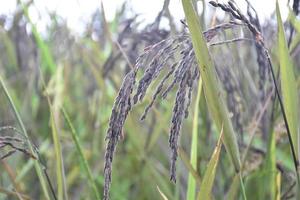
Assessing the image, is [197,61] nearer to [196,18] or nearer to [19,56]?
[196,18]

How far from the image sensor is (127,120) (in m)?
1.24

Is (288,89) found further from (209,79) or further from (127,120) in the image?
(127,120)

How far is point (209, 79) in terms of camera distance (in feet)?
2.03

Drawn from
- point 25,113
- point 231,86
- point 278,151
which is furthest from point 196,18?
point 25,113

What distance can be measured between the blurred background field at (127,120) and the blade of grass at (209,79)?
9cm

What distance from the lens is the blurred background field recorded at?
2.87ft

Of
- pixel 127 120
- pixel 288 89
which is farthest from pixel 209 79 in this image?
pixel 127 120

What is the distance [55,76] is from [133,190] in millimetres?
403

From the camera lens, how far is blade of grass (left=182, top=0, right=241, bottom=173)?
0.60 m

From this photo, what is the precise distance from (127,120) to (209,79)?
2.08ft

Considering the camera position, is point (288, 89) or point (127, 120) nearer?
point (288, 89)

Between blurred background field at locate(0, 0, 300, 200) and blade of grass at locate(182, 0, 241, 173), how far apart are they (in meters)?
0.09

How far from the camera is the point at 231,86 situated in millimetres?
850

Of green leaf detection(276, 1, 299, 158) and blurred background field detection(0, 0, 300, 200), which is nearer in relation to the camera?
green leaf detection(276, 1, 299, 158)
